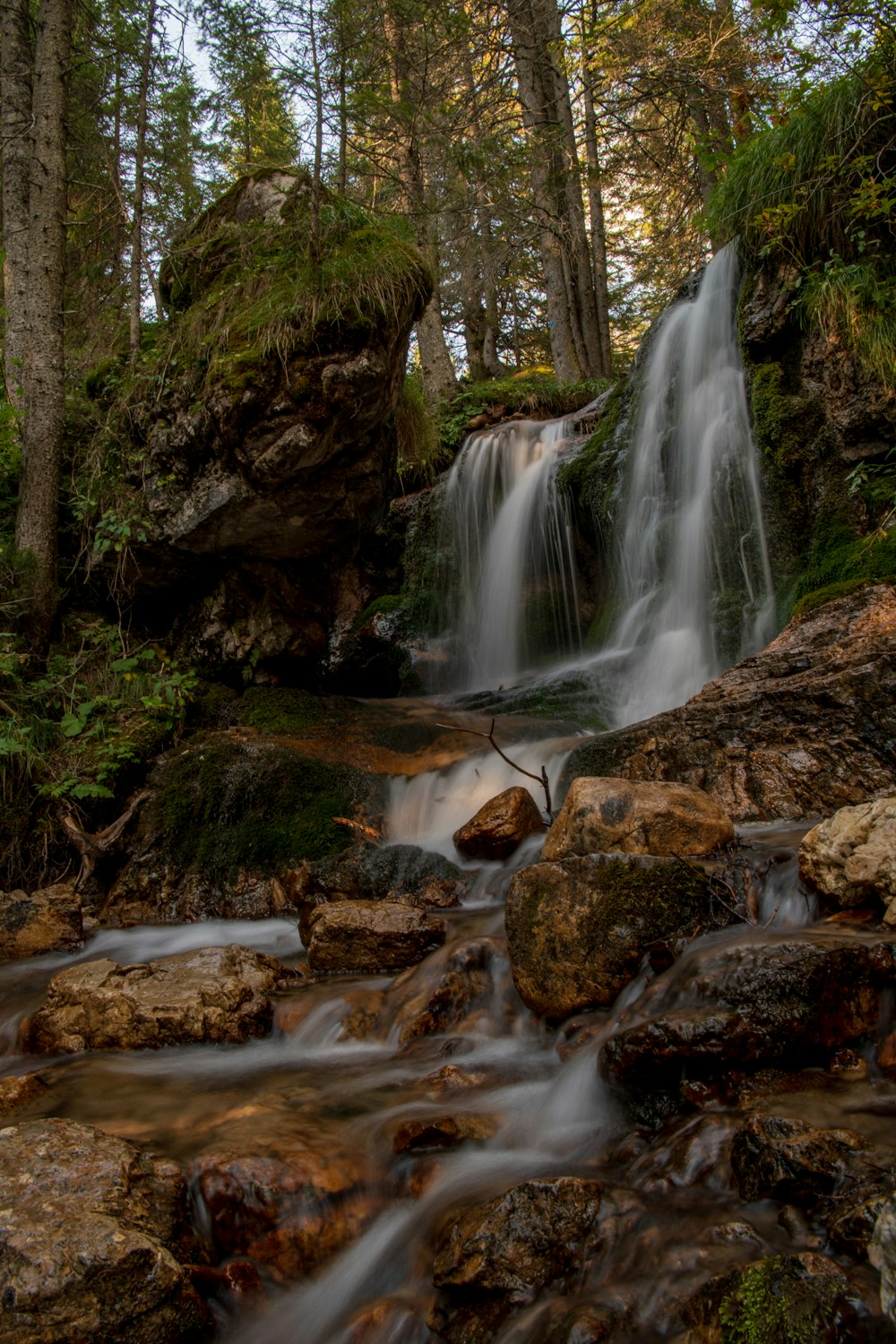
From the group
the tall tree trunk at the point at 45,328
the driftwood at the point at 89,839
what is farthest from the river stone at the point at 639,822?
the tall tree trunk at the point at 45,328

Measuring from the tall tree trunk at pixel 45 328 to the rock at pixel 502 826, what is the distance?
445 cm

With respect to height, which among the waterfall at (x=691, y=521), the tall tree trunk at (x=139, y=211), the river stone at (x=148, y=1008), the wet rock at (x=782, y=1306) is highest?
the tall tree trunk at (x=139, y=211)

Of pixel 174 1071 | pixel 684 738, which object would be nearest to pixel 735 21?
pixel 684 738

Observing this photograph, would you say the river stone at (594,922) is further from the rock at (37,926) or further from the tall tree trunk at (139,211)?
the tall tree trunk at (139,211)

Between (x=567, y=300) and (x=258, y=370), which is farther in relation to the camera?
(x=567, y=300)

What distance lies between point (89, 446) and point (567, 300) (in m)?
9.45

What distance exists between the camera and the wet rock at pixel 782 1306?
1.40 metres

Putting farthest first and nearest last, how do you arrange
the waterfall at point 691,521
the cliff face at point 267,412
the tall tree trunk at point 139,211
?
the tall tree trunk at point 139,211 < the waterfall at point 691,521 < the cliff face at point 267,412

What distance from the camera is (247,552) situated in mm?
7340

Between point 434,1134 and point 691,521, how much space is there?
6.07 metres

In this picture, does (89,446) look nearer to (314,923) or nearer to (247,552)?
(247,552)

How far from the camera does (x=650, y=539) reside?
7844 millimetres

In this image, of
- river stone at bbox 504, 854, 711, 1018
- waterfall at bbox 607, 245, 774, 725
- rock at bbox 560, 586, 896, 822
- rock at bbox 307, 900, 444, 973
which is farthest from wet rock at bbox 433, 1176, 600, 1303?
waterfall at bbox 607, 245, 774, 725

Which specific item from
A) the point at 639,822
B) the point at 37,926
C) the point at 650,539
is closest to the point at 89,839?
the point at 37,926
